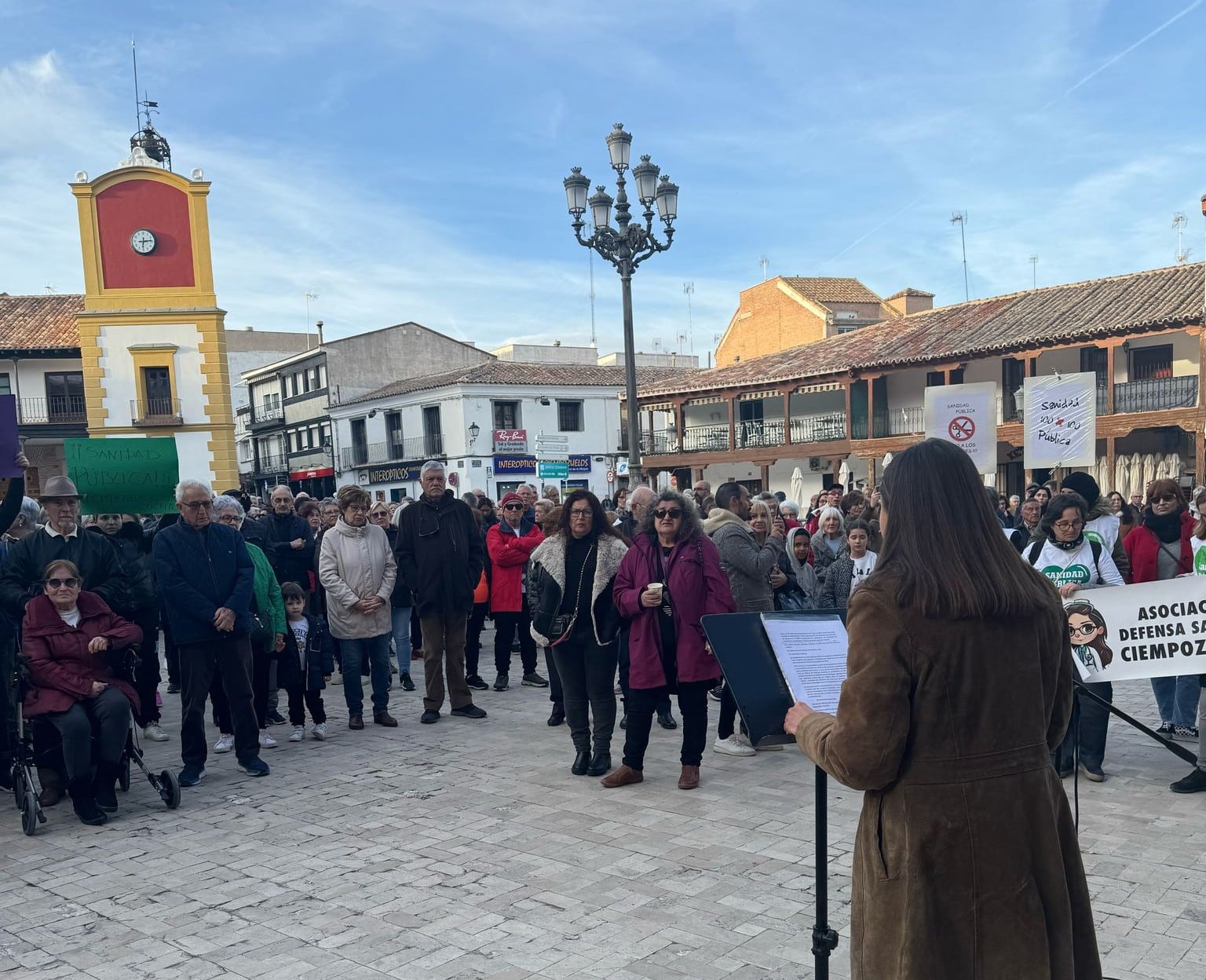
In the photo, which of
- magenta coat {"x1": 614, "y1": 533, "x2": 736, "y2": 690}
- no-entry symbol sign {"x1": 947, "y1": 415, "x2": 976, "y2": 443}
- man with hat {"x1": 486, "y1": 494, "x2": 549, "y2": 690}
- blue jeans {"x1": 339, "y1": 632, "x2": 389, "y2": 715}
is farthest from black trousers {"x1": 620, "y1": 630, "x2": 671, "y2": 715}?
no-entry symbol sign {"x1": 947, "y1": 415, "x2": 976, "y2": 443}

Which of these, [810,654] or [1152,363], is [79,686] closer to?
[810,654]

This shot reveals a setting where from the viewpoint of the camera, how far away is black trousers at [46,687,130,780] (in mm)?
5488

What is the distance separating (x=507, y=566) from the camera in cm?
935

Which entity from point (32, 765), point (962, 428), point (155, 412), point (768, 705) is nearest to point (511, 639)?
point (32, 765)

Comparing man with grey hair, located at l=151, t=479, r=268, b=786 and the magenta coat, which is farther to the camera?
man with grey hair, located at l=151, t=479, r=268, b=786

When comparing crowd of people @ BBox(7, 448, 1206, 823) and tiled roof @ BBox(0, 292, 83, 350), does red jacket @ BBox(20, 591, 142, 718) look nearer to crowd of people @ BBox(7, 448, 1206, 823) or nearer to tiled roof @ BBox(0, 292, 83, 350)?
crowd of people @ BBox(7, 448, 1206, 823)

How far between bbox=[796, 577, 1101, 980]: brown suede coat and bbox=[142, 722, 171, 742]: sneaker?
691cm

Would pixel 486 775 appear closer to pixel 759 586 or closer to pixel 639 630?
pixel 639 630

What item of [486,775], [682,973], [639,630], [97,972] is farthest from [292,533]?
[682,973]

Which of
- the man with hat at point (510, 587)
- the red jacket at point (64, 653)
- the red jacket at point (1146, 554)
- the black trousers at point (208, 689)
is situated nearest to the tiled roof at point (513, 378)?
the man with hat at point (510, 587)

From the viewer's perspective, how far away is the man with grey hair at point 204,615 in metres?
6.14

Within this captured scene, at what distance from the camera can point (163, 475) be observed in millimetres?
7809

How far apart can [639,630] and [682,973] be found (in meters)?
2.54

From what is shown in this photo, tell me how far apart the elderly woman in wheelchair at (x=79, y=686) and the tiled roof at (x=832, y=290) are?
39.7m
